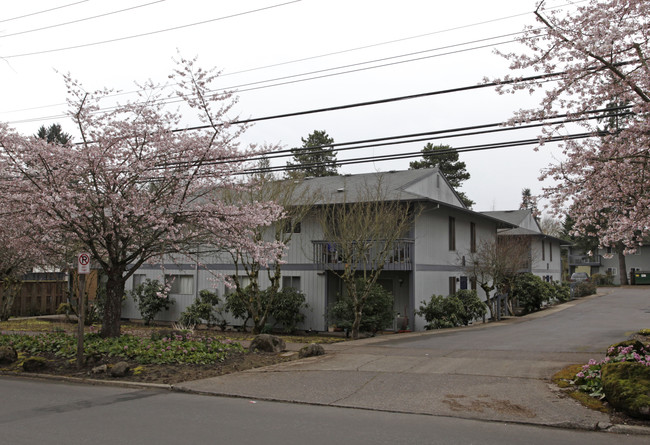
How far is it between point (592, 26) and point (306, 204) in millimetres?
13469

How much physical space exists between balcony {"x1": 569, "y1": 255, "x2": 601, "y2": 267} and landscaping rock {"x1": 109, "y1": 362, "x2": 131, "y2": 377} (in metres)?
64.9

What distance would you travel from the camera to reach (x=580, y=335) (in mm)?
17281

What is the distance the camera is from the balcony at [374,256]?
20.9 metres

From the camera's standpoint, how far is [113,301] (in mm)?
13883

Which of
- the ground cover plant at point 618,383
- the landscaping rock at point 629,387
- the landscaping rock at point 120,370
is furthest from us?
the landscaping rock at point 120,370

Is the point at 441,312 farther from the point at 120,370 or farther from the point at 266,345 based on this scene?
the point at 120,370

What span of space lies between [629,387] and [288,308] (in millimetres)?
15077

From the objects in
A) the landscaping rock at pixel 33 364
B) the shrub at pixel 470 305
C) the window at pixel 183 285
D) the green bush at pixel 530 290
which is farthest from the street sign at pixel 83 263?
the green bush at pixel 530 290

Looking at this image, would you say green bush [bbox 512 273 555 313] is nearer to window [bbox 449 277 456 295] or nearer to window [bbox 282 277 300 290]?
window [bbox 449 277 456 295]

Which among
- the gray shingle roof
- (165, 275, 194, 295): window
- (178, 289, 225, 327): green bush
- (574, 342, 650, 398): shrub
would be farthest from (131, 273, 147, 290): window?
(574, 342, 650, 398): shrub

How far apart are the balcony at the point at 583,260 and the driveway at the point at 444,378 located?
54.7 meters

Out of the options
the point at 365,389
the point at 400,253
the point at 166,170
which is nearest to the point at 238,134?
the point at 166,170

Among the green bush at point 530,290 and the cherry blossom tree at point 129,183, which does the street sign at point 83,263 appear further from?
the green bush at point 530,290

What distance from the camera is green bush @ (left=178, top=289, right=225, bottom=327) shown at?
76.8ft
